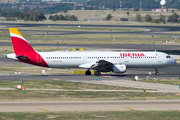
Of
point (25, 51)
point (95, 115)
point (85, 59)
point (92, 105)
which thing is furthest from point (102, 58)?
point (95, 115)

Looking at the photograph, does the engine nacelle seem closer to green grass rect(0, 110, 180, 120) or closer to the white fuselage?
the white fuselage

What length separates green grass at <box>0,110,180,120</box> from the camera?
26.7m

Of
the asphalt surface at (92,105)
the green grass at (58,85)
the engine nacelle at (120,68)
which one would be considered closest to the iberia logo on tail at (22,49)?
the green grass at (58,85)

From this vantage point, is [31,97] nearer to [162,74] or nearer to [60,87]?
[60,87]

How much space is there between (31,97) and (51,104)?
4974mm

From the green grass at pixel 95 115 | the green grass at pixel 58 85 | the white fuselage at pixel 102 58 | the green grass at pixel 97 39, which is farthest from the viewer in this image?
the green grass at pixel 97 39

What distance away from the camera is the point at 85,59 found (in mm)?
55562

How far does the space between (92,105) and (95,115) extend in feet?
14.3

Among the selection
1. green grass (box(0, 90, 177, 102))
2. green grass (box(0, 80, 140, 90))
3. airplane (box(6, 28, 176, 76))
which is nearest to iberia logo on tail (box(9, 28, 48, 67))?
airplane (box(6, 28, 176, 76))

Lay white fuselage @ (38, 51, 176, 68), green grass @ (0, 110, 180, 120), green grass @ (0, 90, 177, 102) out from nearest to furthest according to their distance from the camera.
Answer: green grass @ (0, 110, 180, 120), green grass @ (0, 90, 177, 102), white fuselage @ (38, 51, 176, 68)

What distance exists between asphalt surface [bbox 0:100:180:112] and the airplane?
69.2ft

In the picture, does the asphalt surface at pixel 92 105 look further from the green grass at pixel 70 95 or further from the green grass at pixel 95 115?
the green grass at pixel 70 95

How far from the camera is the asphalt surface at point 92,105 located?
3028 centimetres

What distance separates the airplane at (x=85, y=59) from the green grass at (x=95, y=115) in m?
25.9
